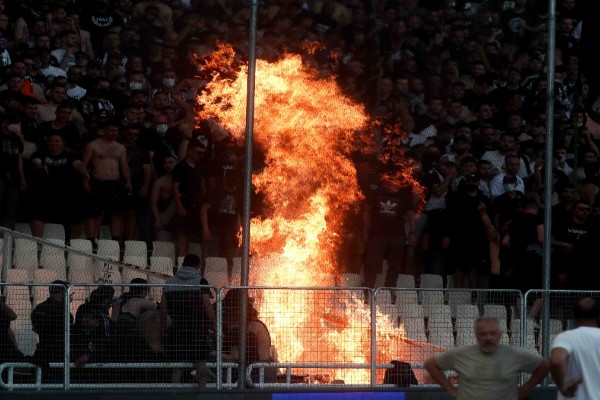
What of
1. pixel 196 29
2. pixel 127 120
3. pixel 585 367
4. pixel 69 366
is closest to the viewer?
pixel 585 367

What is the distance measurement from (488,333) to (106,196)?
23.9 feet

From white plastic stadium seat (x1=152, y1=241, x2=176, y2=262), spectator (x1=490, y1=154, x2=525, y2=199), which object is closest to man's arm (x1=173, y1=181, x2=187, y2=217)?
white plastic stadium seat (x1=152, y1=241, x2=176, y2=262)

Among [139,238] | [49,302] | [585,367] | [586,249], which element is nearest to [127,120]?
[139,238]

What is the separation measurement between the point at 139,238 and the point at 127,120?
1398 mm

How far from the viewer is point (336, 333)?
11602mm

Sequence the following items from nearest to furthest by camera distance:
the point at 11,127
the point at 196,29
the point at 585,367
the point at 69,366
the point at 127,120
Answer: the point at 585,367, the point at 69,366, the point at 11,127, the point at 127,120, the point at 196,29

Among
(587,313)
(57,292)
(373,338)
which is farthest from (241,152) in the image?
(587,313)

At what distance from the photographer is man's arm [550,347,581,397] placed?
807 cm

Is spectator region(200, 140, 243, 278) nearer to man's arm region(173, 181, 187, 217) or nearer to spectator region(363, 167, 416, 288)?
man's arm region(173, 181, 187, 217)

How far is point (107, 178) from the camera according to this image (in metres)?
14.7

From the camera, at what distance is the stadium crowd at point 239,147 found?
14.6 metres

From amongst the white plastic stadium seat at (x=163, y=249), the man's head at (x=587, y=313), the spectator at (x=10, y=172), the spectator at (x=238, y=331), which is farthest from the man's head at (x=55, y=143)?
the man's head at (x=587, y=313)

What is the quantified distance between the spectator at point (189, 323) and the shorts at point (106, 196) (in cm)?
344

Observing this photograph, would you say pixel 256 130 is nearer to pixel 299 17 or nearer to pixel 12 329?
pixel 299 17
